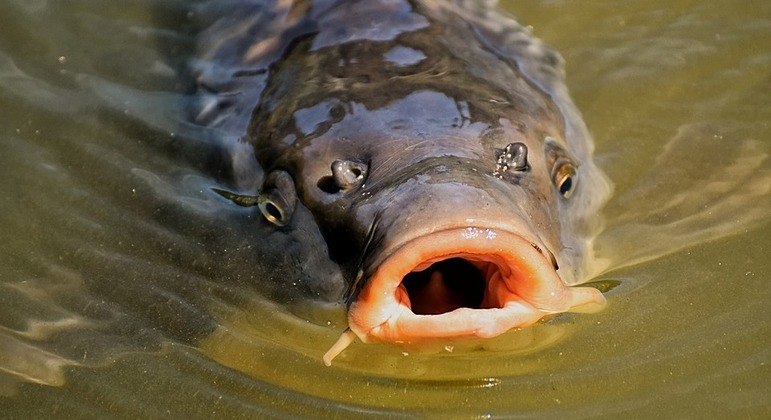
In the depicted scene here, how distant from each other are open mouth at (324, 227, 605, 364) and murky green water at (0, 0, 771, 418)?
171 millimetres

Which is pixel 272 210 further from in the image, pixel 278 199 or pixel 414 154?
pixel 414 154

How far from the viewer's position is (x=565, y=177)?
353cm

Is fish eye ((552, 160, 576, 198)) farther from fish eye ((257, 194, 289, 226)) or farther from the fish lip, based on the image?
fish eye ((257, 194, 289, 226))

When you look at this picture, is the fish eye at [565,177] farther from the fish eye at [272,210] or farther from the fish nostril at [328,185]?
the fish eye at [272,210]

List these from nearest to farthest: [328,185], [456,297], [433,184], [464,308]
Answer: [464,308]
[433,184]
[456,297]
[328,185]

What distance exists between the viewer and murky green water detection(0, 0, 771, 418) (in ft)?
9.73

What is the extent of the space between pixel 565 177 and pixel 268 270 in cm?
106

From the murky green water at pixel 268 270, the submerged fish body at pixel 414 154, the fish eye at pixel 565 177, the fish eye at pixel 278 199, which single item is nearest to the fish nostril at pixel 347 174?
the submerged fish body at pixel 414 154

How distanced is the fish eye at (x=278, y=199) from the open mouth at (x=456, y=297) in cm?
57

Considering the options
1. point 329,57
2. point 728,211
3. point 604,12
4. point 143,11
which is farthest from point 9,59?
point 728,211

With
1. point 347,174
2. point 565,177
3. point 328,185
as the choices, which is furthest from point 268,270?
point 565,177

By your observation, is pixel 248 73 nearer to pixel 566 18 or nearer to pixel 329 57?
pixel 329 57

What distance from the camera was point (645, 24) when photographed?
5.03 m

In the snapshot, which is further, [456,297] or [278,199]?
[278,199]
